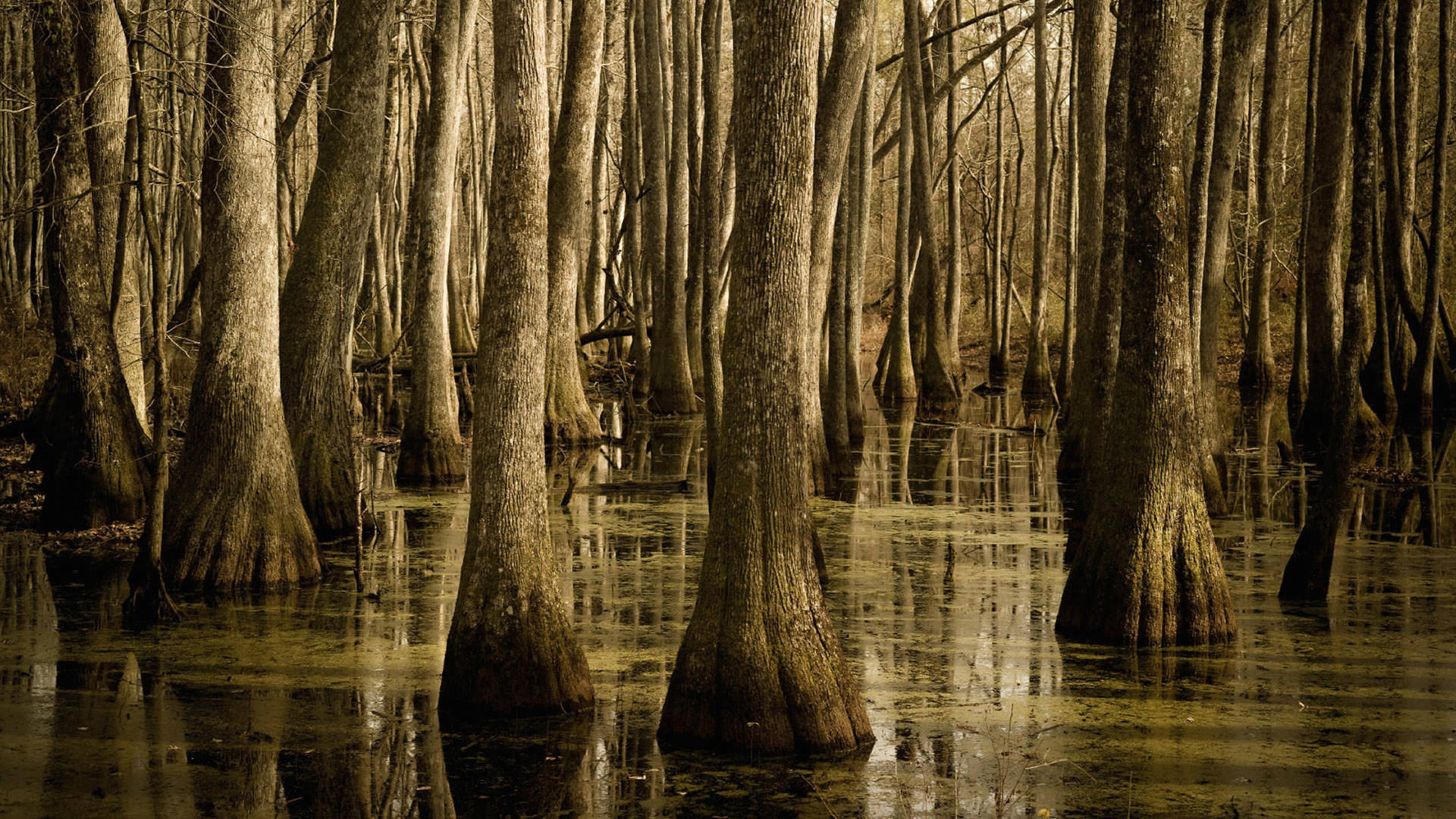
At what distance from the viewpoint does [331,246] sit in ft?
34.2

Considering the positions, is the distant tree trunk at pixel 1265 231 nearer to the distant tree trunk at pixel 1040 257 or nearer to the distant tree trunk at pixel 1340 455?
the distant tree trunk at pixel 1040 257

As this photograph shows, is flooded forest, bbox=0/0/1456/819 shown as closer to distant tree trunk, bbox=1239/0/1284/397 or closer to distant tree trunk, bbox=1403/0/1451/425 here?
distant tree trunk, bbox=1403/0/1451/425

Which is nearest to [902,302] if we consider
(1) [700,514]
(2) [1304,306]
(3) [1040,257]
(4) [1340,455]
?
(3) [1040,257]

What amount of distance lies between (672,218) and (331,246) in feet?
30.0

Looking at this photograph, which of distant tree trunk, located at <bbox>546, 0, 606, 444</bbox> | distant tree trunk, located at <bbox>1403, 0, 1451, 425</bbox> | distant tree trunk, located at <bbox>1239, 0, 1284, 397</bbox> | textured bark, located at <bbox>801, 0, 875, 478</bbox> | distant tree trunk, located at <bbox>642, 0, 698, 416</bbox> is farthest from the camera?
distant tree trunk, located at <bbox>642, 0, 698, 416</bbox>

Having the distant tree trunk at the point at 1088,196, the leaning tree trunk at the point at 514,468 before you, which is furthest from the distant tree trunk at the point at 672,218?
the leaning tree trunk at the point at 514,468

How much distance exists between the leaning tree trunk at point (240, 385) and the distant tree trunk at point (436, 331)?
4501mm

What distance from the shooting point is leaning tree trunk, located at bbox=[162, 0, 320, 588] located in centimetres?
862

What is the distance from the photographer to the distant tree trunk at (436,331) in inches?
534

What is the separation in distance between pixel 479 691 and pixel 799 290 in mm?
2342

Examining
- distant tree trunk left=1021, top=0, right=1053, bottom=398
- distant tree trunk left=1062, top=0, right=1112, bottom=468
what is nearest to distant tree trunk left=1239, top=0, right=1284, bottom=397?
distant tree trunk left=1062, top=0, right=1112, bottom=468

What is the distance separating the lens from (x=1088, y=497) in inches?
384

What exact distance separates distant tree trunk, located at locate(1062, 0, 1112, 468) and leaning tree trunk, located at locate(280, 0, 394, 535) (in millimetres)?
6190

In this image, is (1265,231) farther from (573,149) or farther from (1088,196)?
(573,149)
